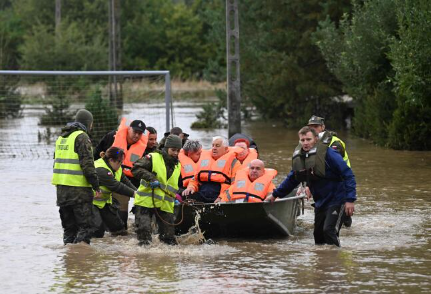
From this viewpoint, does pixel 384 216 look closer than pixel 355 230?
No

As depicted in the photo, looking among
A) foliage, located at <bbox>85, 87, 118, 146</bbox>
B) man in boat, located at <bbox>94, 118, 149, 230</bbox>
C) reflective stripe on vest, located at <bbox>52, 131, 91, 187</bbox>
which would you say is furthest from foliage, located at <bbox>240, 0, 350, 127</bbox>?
reflective stripe on vest, located at <bbox>52, 131, 91, 187</bbox>

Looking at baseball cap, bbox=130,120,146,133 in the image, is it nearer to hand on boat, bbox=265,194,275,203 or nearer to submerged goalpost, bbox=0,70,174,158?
hand on boat, bbox=265,194,275,203

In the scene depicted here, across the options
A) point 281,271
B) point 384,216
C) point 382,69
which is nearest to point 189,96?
point 382,69

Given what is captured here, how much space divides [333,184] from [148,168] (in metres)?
2.26

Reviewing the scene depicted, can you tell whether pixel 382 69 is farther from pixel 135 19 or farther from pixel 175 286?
pixel 135 19

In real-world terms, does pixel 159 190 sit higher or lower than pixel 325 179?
lower

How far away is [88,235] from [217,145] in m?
2.36

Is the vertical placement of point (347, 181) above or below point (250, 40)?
below

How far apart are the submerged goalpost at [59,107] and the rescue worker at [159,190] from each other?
40.2ft

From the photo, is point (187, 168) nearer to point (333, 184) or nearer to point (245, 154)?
point (245, 154)

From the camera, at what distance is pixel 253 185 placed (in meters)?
14.2

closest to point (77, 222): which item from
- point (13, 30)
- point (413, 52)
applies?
point (413, 52)

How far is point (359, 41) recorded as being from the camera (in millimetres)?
28031

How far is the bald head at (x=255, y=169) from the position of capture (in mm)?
14125
